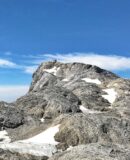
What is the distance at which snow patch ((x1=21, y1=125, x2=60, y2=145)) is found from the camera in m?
52.1

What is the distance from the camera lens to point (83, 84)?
92938 millimetres

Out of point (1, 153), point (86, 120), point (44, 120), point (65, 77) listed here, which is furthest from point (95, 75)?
point (1, 153)

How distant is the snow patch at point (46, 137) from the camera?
52053mm

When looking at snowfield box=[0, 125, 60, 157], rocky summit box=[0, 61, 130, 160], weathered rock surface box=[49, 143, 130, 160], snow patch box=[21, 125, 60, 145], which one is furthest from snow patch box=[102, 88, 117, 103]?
weathered rock surface box=[49, 143, 130, 160]

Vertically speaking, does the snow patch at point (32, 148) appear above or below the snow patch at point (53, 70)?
below

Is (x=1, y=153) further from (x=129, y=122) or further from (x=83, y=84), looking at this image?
(x=83, y=84)

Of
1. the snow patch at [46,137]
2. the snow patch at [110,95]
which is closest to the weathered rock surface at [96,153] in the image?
the snow patch at [46,137]

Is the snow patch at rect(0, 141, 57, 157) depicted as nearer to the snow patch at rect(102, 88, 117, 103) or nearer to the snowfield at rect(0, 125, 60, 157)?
the snowfield at rect(0, 125, 60, 157)

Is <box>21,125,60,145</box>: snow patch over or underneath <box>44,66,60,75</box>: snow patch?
underneath

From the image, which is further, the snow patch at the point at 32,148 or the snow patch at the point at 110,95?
the snow patch at the point at 110,95

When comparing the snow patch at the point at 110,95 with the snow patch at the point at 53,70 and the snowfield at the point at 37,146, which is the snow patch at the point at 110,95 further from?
the snow patch at the point at 53,70

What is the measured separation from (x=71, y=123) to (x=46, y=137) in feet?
13.9

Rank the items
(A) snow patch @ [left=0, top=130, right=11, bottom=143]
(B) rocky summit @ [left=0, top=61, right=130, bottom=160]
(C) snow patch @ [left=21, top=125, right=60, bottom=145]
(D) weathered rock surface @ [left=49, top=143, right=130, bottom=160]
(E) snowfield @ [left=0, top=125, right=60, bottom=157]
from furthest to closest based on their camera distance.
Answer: (A) snow patch @ [left=0, top=130, right=11, bottom=143] < (C) snow patch @ [left=21, top=125, right=60, bottom=145] < (E) snowfield @ [left=0, top=125, right=60, bottom=157] < (B) rocky summit @ [left=0, top=61, right=130, bottom=160] < (D) weathered rock surface @ [left=49, top=143, right=130, bottom=160]

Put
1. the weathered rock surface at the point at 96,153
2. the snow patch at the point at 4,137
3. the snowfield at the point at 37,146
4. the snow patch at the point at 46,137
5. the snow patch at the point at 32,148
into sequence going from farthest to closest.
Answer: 1. the snow patch at the point at 4,137
2. the snow patch at the point at 46,137
3. the snowfield at the point at 37,146
4. the snow patch at the point at 32,148
5. the weathered rock surface at the point at 96,153
